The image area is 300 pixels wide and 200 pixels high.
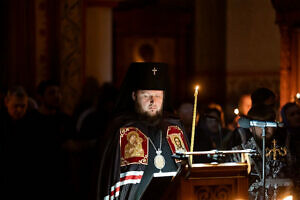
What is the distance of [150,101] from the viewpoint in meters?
5.10

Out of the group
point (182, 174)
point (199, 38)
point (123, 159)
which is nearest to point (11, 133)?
point (123, 159)

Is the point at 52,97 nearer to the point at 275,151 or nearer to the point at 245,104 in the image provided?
the point at 245,104

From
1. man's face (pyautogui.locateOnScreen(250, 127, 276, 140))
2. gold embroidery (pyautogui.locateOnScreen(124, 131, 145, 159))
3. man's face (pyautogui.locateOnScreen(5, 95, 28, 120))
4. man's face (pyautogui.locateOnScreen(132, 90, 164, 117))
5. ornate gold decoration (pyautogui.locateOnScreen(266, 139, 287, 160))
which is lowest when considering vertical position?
ornate gold decoration (pyautogui.locateOnScreen(266, 139, 287, 160))

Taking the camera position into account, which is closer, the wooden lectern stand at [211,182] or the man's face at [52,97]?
the wooden lectern stand at [211,182]

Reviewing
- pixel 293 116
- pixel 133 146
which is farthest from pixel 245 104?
pixel 133 146

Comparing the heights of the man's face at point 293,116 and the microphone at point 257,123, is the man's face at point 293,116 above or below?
below

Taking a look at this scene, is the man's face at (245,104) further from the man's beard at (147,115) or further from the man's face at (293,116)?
the man's beard at (147,115)

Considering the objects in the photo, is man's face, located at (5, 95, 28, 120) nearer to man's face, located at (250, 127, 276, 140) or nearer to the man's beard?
the man's beard

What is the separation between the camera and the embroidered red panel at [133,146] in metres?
5.02

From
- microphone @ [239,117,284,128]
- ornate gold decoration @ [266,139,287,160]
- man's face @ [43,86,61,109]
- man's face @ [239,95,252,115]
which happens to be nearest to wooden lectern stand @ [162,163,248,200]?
microphone @ [239,117,284,128]

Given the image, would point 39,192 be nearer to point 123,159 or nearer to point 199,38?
point 123,159

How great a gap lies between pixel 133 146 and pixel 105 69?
7849mm

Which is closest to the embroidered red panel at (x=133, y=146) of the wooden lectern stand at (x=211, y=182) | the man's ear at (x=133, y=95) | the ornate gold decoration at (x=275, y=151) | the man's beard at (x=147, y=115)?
the man's beard at (x=147, y=115)

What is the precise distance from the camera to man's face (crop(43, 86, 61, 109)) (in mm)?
8062
